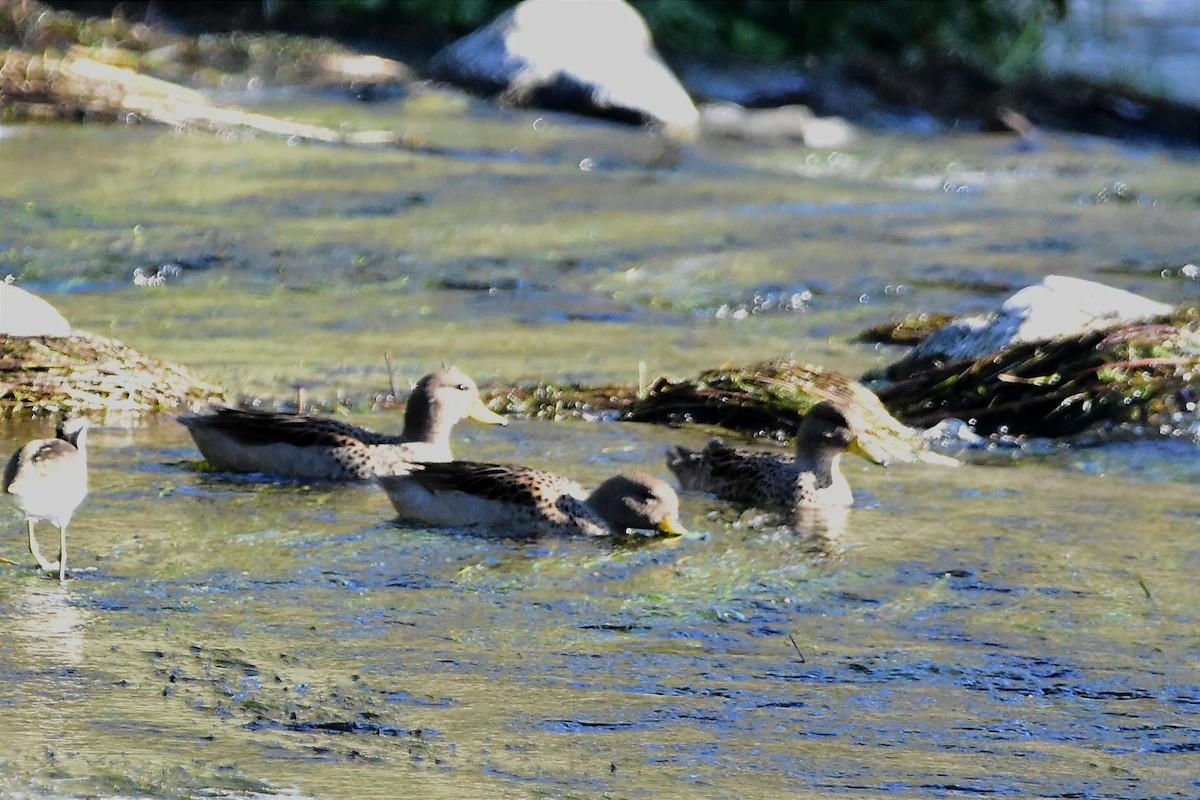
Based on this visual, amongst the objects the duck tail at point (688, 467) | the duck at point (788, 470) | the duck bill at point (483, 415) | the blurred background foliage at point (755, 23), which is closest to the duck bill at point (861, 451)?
the duck at point (788, 470)

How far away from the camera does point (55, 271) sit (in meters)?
12.9

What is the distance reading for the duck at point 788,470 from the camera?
7.83 m

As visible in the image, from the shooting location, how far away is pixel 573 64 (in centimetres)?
2127

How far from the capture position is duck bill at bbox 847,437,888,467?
812 cm

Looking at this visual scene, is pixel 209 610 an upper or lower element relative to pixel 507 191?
lower

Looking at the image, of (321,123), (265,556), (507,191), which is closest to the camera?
(265,556)

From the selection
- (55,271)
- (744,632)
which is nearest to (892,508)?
(744,632)

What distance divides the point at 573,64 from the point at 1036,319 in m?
11.4

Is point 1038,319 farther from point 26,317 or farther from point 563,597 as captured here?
point 26,317

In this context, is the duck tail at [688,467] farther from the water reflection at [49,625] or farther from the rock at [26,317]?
the rock at [26,317]

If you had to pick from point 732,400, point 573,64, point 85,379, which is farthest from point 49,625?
point 573,64

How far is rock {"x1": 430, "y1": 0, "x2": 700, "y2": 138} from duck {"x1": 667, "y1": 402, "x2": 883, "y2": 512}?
12.8 meters

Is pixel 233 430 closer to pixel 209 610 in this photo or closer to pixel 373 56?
pixel 209 610

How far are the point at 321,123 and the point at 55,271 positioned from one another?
676cm
